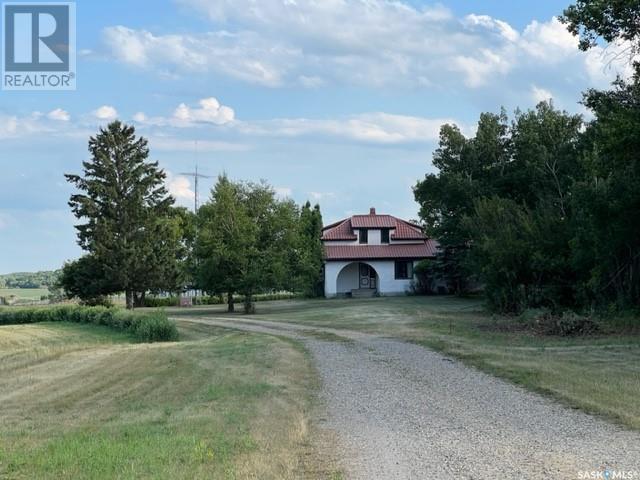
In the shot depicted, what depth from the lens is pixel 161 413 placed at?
10328 millimetres

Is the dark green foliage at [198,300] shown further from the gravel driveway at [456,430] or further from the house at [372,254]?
the gravel driveway at [456,430]

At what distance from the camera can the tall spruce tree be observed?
51.0m

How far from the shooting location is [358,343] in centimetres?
1995

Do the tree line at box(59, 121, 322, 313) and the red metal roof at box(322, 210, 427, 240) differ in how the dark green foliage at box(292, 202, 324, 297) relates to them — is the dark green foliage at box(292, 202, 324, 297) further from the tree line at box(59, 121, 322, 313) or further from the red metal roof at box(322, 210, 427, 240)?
the red metal roof at box(322, 210, 427, 240)

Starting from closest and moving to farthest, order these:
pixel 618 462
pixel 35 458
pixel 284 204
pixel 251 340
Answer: pixel 618 462
pixel 35 458
pixel 251 340
pixel 284 204

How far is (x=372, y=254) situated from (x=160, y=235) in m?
16.5

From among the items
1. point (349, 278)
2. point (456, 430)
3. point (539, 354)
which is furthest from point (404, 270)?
point (456, 430)

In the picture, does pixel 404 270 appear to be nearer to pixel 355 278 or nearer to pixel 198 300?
pixel 355 278

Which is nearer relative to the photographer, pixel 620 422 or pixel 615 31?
pixel 620 422

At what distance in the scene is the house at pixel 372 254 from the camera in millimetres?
53500

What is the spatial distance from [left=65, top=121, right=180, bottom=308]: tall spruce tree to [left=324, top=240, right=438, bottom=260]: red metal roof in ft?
41.5

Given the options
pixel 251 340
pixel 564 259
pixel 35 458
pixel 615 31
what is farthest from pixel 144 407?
pixel 564 259

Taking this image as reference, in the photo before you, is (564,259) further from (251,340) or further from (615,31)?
(251,340)

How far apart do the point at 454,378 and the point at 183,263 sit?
4455cm
